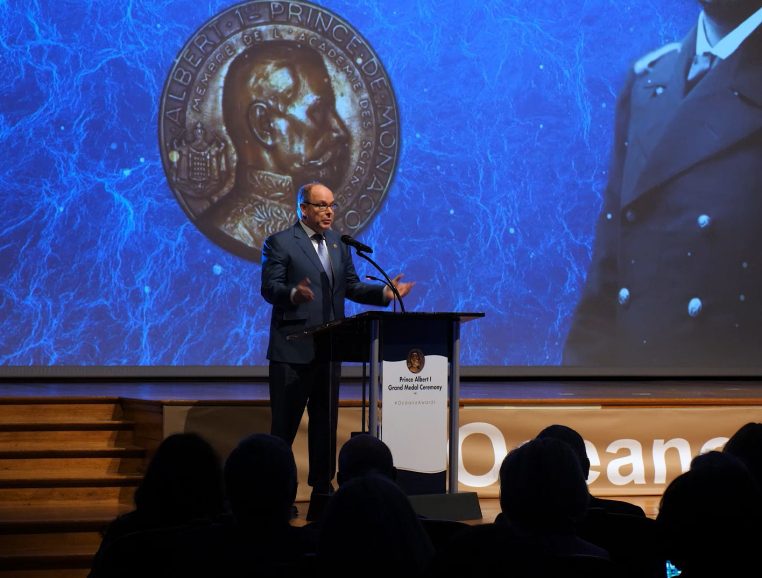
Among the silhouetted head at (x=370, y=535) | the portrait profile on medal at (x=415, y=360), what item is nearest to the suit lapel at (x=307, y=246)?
the portrait profile on medal at (x=415, y=360)

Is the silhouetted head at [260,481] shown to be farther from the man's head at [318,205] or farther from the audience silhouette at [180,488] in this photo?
the man's head at [318,205]

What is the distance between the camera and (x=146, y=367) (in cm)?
697

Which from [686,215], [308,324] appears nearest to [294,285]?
[308,324]

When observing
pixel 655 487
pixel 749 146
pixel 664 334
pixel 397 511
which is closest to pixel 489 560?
pixel 397 511

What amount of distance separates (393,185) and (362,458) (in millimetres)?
4702

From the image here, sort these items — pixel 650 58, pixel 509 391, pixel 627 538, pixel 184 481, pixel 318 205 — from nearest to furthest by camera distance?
pixel 184 481 < pixel 627 538 < pixel 318 205 < pixel 509 391 < pixel 650 58

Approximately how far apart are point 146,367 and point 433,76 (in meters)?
2.93

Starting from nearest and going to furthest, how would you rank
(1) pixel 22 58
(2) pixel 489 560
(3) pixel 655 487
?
(2) pixel 489 560 → (3) pixel 655 487 → (1) pixel 22 58

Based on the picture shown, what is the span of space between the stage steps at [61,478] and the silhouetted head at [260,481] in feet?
7.65

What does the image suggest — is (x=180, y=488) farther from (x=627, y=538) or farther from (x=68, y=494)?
(x=68, y=494)

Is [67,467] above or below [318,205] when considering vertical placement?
below

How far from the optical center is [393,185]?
24.0ft

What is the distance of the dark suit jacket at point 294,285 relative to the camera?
4.48 m

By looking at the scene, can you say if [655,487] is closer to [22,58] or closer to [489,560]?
[489,560]
